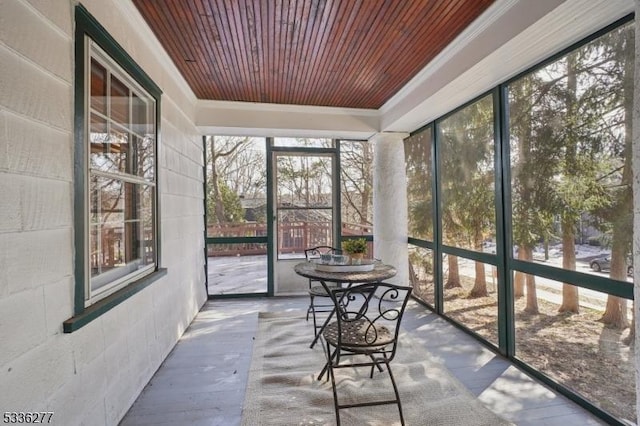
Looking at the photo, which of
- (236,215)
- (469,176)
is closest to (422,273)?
(469,176)

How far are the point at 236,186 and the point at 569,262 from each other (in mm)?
4173

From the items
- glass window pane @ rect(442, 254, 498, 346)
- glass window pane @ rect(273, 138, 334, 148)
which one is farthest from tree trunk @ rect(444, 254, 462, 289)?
glass window pane @ rect(273, 138, 334, 148)

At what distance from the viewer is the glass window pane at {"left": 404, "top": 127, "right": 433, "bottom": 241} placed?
437 centimetres

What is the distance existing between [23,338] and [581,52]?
11.5 feet

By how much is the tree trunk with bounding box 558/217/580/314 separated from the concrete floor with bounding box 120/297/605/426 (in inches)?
25.0

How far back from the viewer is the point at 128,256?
7.86 ft

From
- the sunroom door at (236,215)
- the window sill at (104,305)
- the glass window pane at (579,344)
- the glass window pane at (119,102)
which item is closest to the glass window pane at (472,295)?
the glass window pane at (579,344)

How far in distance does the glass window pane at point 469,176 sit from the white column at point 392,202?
31.7 inches

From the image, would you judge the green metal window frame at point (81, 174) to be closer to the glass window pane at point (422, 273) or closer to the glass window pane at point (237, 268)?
the glass window pane at point (237, 268)

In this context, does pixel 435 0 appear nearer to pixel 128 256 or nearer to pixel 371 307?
pixel 128 256

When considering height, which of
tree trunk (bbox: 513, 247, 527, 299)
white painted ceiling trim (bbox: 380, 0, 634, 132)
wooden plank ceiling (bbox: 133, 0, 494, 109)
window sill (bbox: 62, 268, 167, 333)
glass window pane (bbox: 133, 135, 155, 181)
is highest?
wooden plank ceiling (bbox: 133, 0, 494, 109)

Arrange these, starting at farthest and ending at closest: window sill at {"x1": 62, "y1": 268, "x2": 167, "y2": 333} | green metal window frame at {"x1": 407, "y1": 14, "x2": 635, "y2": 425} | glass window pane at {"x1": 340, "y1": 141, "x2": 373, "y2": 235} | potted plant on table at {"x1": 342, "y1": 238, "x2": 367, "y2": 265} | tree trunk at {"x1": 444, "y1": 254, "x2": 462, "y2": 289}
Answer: glass window pane at {"x1": 340, "y1": 141, "x2": 373, "y2": 235}, tree trunk at {"x1": 444, "y1": 254, "x2": 462, "y2": 289}, potted plant on table at {"x1": 342, "y1": 238, "x2": 367, "y2": 265}, green metal window frame at {"x1": 407, "y1": 14, "x2": 635, "y2": 425}, window sill at {"x1": 62, "y1": 268, "x2": 167, "y2": 333}

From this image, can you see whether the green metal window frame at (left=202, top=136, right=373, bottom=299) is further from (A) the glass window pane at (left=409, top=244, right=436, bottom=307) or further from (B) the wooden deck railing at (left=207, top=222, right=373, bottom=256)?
(A) the glass window pane at (left=409, top=244, right=436, bottom=307)

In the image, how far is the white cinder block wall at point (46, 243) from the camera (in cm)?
125
